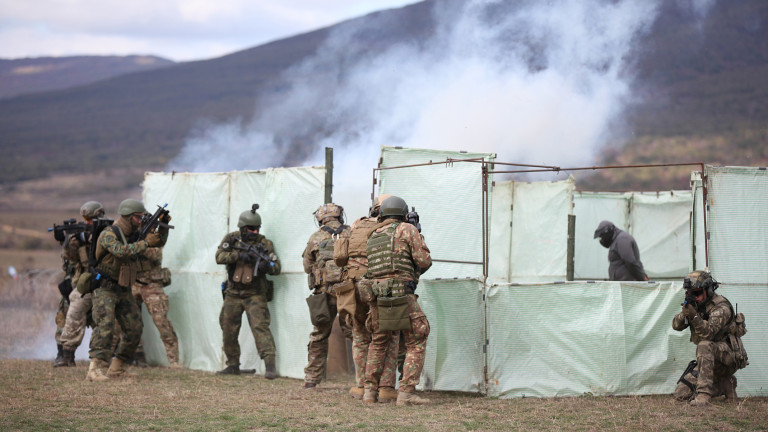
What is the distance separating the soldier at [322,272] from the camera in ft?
33.5

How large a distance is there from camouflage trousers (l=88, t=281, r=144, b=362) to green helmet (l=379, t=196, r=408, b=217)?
4.02 m

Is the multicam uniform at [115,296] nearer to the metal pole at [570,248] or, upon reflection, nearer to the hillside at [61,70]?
the metal pole at [570,248]

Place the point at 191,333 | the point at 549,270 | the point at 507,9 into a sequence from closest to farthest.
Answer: the point at 191,333 → the point at 549,270 → the point at 507,9

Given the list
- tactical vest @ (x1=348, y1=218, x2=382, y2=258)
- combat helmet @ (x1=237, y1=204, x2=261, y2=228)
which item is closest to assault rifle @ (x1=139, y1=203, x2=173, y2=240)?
combat helmet @ (x1=237, y1=204, x2=261, y2=228)

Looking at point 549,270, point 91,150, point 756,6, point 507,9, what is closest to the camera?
point 549,270

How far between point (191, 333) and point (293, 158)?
159 ft

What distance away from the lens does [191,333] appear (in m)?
12.6

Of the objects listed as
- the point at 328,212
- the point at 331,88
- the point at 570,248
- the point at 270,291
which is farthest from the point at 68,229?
the point at 331,88

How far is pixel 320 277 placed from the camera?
10.3 metres

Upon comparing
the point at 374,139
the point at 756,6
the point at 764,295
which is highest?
the point at 756,6

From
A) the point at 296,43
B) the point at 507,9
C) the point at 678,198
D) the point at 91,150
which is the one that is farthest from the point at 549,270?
the point at 296,43

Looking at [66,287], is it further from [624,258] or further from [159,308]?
[624,258]

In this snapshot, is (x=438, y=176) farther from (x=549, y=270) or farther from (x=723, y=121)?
(x=723, y=121)

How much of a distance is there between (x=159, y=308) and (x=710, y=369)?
25.2 feet
